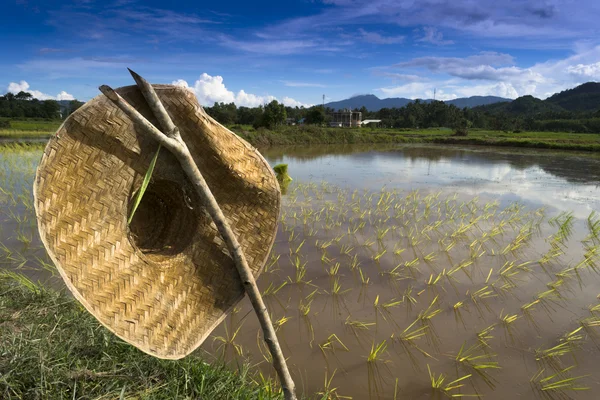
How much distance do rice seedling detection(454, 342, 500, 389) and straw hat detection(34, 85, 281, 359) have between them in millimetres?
1635

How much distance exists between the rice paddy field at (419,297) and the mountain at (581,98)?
7473 cm

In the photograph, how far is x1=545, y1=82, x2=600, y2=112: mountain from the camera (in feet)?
230

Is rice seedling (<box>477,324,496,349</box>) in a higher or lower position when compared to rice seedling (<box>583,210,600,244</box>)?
lower

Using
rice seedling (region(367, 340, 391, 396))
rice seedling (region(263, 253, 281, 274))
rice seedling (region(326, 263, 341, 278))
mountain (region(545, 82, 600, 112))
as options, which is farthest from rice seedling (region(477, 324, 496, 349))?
mountain (region(545, 82, 600, 112))

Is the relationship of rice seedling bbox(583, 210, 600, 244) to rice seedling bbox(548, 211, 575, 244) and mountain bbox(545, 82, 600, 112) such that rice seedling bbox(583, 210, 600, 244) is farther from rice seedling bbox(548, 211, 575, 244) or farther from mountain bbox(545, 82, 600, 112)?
mountain bbox(545, 82, 600, 112)

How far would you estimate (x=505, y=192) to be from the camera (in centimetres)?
770

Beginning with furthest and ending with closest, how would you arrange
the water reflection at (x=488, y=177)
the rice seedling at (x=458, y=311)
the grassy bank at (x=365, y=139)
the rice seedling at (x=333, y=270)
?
the grassy bank at (x=365, y=139)
the water reflection at (x=488, y=177)
the rice seedling at (x=333, y=270)
the rice seedling at (x=458, y=311)

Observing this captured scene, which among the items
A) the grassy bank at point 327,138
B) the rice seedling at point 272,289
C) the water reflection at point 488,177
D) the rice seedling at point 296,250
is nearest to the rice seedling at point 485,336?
the rice seedling at point 272,289

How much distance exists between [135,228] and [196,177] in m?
0.56

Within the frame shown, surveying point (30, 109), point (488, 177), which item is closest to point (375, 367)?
point (488, 177)

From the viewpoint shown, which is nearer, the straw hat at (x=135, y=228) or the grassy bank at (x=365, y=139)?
the straw hat at (x=135, y=228)

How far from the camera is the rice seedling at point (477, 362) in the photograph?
81.7 inches

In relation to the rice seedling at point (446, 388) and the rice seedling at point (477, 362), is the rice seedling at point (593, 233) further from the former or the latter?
the rice seedling at point (446, 388)

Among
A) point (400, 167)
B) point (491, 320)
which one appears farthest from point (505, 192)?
point (491, 320)
